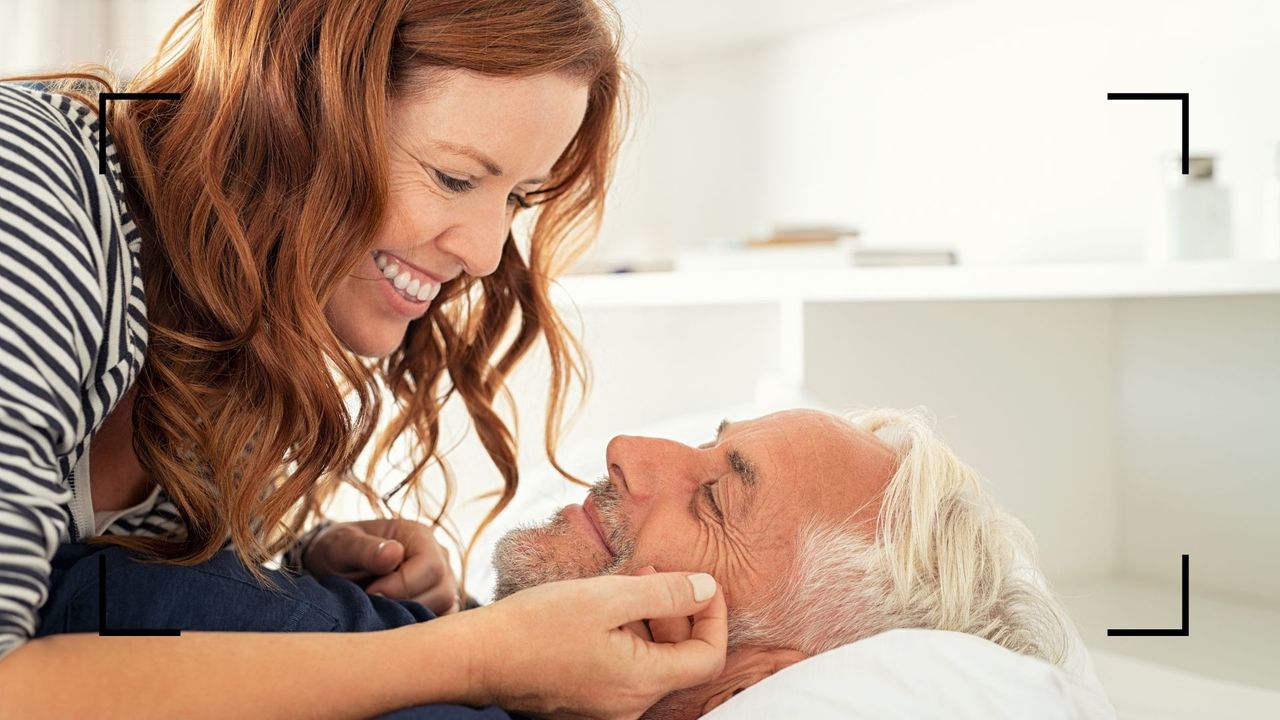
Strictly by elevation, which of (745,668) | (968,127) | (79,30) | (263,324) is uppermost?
(79,30)

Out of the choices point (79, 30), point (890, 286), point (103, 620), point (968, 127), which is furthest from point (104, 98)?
point (79, 30)

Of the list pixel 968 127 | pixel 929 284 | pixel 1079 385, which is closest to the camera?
pixel 929 284

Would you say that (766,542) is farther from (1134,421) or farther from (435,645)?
(1134,421)

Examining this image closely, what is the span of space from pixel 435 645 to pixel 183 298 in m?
0.40

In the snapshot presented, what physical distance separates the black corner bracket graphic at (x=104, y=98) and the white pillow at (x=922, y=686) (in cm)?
65

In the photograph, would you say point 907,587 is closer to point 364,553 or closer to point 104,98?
point 364,553

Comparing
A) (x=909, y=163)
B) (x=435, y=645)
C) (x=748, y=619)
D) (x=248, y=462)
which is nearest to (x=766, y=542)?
(x=748, y=619)

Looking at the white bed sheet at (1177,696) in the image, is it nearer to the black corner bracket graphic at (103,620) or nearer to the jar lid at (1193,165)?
the jar lid at (1193,165)

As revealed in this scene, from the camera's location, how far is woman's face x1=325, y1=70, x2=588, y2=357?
1043mm

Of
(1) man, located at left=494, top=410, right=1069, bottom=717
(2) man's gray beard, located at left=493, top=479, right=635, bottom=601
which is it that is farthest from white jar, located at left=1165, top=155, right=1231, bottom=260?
(2) man's gray beard, located at left=493, top=479, right=635, bottom=601

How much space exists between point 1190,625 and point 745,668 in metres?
0.90

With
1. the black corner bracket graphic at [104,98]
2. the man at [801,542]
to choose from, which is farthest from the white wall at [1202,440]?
the black corner bracket graphic at [104,98]

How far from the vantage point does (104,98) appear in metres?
0.99

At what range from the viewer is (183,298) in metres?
1.00
